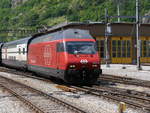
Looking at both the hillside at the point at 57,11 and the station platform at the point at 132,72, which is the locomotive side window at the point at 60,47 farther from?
the hillside at the point at 57,11

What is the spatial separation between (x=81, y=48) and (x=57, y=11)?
143 metres

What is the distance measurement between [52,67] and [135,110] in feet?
29.7

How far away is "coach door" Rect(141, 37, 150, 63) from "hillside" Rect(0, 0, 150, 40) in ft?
253

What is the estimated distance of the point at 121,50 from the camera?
47.8 metres

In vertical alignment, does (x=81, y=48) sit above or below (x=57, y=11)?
below

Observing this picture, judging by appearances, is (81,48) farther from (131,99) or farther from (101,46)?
(101,46)

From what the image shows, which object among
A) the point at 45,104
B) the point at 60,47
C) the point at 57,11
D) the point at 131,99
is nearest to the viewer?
the point at 45,104

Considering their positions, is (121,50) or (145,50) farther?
(145,50)

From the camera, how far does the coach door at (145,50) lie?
158ft

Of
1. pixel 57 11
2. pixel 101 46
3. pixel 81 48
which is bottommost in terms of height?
pixel 81 48

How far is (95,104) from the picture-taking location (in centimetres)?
1212

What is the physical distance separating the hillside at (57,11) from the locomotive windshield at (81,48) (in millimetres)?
108503

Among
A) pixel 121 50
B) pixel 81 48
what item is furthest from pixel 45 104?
pixel 121 50

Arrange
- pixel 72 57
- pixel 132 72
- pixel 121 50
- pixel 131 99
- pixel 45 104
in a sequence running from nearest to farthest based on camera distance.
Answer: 1. pixel 45 104
2. pixel 131 99
3. pixel 72 57
4. pixel 132 72
5. pixel 121 50
